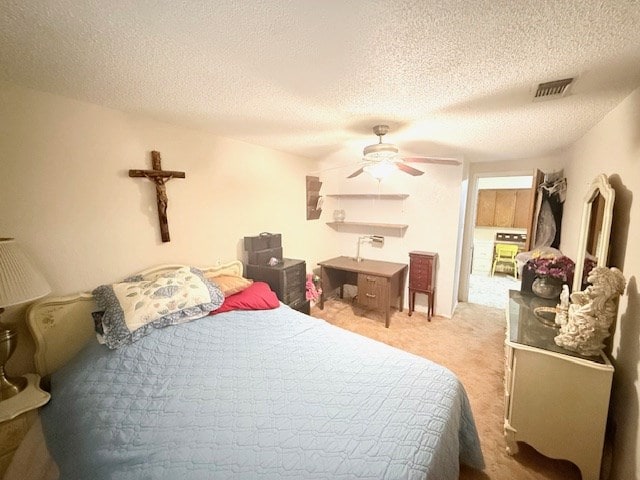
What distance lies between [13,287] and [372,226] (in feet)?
11.7

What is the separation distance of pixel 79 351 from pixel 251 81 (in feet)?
6.75

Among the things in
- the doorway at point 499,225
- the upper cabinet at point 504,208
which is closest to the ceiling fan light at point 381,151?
the doorway at point 499,225

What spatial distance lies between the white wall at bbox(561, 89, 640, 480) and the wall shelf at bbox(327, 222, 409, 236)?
2.03 meters

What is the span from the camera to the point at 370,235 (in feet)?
13.0

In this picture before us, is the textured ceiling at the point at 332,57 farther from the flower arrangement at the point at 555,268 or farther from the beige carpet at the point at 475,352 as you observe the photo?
the beige carpet at the point at 475,352

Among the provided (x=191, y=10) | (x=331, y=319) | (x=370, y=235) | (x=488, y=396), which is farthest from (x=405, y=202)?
(x=191, y=10)

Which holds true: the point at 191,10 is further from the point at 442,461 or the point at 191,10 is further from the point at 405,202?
the point at 405,202

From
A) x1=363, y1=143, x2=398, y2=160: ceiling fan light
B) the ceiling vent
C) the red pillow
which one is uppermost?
the ceiling vent

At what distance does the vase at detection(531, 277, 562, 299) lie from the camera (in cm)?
203

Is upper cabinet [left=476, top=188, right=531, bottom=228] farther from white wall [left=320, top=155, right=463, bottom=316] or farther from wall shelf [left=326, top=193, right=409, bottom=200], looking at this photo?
wall shelf [left=326, top=193, right=409, bottom=200]

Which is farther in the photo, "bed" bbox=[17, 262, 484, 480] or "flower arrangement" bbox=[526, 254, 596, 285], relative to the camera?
"flower arrangement" bbox=[526, 254, 596, 285]

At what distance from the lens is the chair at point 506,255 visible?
5246 mm

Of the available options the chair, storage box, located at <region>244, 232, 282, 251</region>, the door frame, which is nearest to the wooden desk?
storage box, located at <region>244, 232, 282, 251</region>

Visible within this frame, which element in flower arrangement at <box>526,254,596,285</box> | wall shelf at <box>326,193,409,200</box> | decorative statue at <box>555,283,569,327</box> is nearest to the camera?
decorative statue at <box>555,283,569,327</box>
